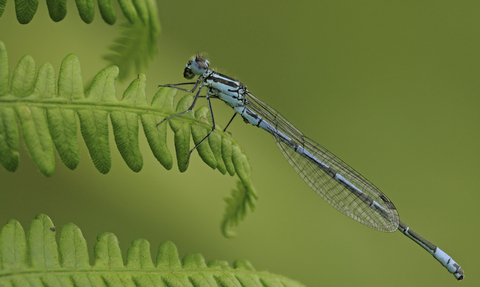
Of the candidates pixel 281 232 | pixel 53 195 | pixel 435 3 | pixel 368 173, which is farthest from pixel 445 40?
pixel 53 195

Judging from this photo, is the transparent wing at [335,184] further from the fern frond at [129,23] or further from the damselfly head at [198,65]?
the fern frond at [129,23]

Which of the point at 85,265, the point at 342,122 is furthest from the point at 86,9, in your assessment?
the point at 342,122

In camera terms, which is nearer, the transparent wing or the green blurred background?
the transparent wing

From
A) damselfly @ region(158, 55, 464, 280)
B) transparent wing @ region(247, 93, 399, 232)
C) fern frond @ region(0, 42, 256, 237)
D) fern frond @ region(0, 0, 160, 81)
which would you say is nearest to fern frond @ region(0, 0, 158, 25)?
fern frond @ region(0, 0, 160, 81)

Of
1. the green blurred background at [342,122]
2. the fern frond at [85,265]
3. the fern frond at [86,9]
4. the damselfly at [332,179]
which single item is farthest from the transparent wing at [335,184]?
the fern frond at [86,9]

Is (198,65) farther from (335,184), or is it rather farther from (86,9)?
(335,184)

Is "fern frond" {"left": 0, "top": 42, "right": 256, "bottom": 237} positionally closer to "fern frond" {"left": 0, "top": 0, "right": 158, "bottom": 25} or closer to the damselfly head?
"fern frond" {"left": 0, "top": 0, "right": 158, "bottom": 25}
